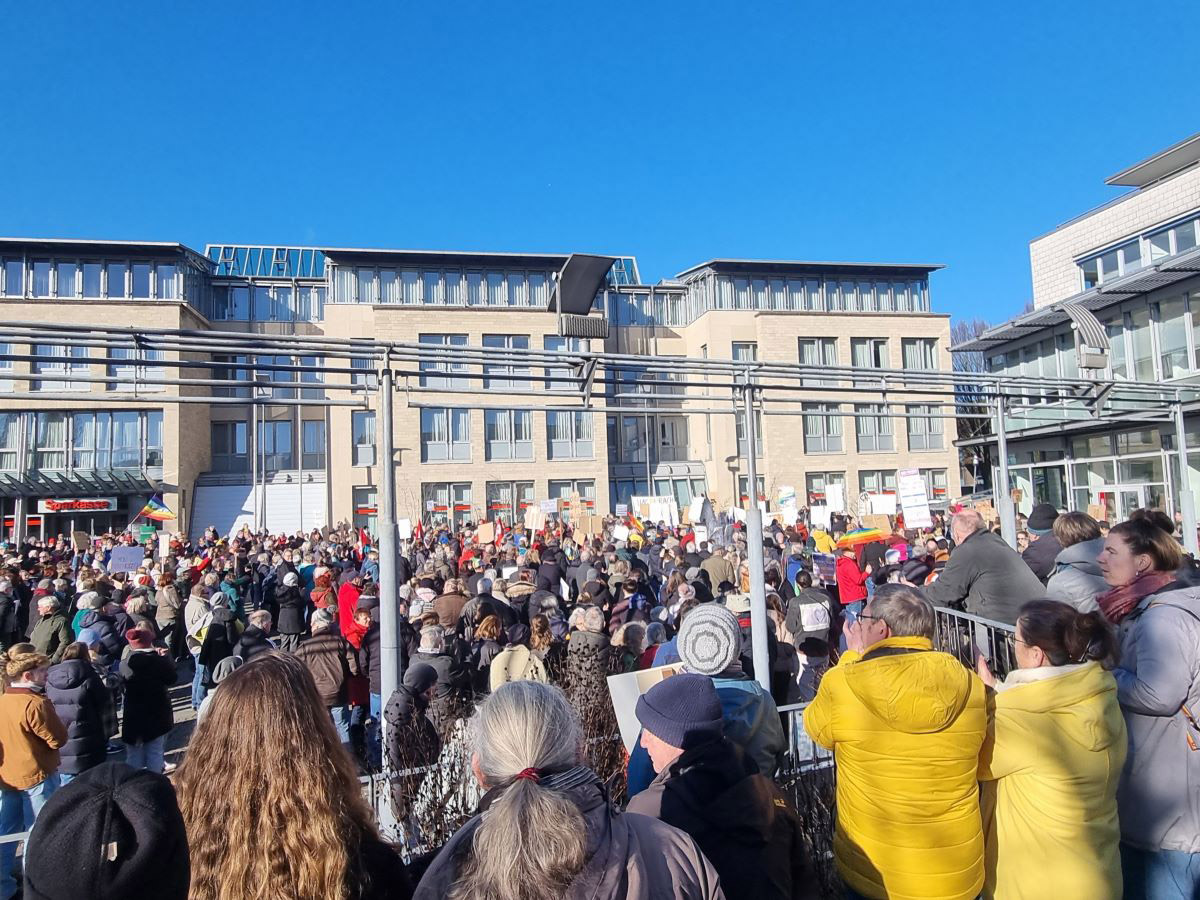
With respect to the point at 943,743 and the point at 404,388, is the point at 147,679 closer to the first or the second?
the point at 404,388

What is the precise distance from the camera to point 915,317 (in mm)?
43125

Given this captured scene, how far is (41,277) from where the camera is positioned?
1393 inches

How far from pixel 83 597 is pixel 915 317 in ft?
139

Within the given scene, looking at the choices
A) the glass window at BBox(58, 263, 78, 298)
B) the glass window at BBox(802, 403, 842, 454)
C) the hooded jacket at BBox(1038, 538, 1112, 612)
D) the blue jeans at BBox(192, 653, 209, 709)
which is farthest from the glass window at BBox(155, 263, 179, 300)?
the hooded jacket at BBox(1038, 538, 1112, 612)

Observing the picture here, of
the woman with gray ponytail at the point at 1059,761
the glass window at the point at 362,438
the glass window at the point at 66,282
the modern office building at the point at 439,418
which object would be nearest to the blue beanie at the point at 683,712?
the woman with gray ponytail at the point at 1059,761

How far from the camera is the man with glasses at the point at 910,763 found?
2.76 metres

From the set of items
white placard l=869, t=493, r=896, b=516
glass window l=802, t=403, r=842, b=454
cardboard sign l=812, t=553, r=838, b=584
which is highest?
glass window l=802, t=403, r=842, b=454

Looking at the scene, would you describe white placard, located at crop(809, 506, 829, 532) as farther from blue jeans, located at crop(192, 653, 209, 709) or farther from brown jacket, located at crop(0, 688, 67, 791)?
brown jacket, located at crop(0, 688, 67, 791)

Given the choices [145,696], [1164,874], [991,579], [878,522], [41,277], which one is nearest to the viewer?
[1164,874]

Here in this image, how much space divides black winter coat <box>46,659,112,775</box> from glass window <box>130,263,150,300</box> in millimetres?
36233

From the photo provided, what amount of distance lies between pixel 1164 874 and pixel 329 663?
6051 mm

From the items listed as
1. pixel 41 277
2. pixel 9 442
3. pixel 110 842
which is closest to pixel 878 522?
pixel 110 842

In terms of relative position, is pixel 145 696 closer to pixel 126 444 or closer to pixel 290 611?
pixel 290 611

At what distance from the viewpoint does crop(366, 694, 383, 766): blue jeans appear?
7.14 m
